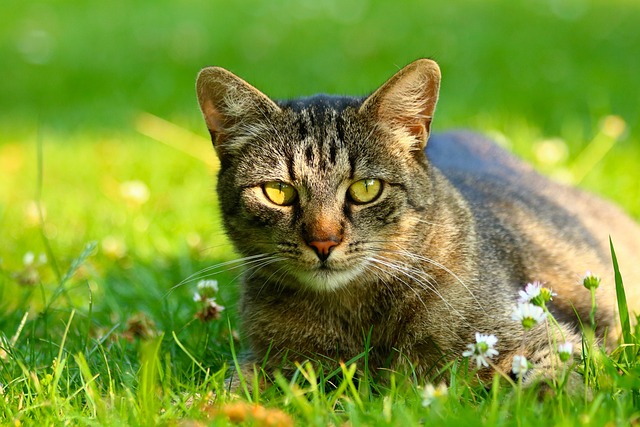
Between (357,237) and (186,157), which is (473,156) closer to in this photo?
(357,237)

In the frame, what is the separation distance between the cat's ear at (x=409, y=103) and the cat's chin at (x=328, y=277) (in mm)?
522

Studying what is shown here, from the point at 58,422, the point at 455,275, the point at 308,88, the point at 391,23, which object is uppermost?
the point at 391,23

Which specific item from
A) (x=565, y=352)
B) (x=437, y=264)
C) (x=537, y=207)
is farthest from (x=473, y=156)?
(x=565, y=352)

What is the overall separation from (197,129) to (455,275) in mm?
3922

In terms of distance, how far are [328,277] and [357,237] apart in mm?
157

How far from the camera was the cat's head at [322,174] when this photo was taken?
2.71 m

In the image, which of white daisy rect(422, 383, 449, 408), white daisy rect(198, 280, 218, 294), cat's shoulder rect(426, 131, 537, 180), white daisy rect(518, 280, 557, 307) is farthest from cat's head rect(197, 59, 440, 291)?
cat's shoulder rect(426, 131, 537, 180)

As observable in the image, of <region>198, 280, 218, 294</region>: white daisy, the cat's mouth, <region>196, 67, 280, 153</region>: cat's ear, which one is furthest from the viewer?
<region>198, 280, 218, 294</region>: white daisy

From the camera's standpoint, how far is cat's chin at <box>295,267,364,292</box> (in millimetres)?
2711

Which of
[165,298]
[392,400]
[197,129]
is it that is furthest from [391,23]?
[392,400]

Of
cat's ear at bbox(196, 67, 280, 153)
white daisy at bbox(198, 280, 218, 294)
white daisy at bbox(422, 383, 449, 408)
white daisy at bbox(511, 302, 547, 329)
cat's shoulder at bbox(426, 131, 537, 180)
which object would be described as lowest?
white daisy at bbox(422, 383, 449, 408)

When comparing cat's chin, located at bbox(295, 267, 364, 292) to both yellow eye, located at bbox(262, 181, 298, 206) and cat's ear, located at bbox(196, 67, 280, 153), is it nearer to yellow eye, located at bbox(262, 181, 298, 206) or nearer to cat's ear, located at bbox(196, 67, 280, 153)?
yellow eye, located at bbox(262, 181, 298, 206)

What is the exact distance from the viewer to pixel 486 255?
9.98ft

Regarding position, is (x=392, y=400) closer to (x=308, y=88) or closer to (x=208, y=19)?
(x=308, y=88)
